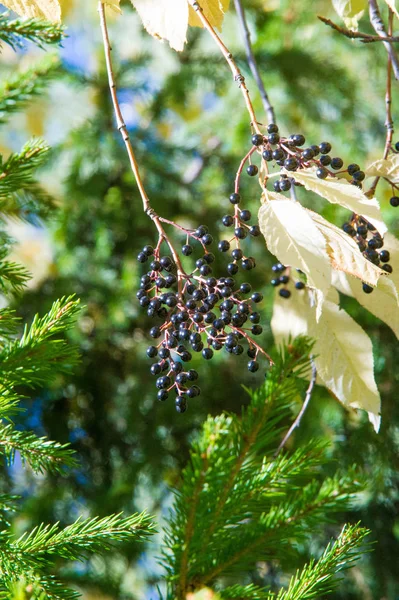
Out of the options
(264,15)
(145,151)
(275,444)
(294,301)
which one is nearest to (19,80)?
(294,301)

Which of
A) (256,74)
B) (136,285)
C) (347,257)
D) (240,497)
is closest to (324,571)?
(240,497)

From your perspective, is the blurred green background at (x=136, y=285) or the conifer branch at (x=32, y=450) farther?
the blurred green background at (x=136, y=285)

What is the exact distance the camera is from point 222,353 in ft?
3.62

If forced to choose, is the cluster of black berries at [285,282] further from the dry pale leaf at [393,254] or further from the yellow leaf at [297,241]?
the yellow leaf at [297,241]

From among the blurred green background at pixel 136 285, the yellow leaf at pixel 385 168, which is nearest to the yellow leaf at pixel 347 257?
the yellow leaf at pixel 385 168

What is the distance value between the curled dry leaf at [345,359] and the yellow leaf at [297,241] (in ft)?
0.46

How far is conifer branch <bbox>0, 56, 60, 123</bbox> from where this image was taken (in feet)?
2.06

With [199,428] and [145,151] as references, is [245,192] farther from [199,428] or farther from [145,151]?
[199,428]

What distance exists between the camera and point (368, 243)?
0.50 m

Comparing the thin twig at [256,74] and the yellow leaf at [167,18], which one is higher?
the yellow leaf at [167,18]

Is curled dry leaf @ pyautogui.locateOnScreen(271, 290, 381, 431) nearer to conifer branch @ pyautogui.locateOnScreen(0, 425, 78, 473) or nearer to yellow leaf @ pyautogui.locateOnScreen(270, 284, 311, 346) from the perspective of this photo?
yellow leaf @ pyautogui.locateOnScreen(270, 284, 311, 346)

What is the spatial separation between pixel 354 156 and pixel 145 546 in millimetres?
884

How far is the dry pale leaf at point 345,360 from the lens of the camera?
521 mm

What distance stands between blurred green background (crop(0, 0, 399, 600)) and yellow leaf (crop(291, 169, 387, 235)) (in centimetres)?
55
